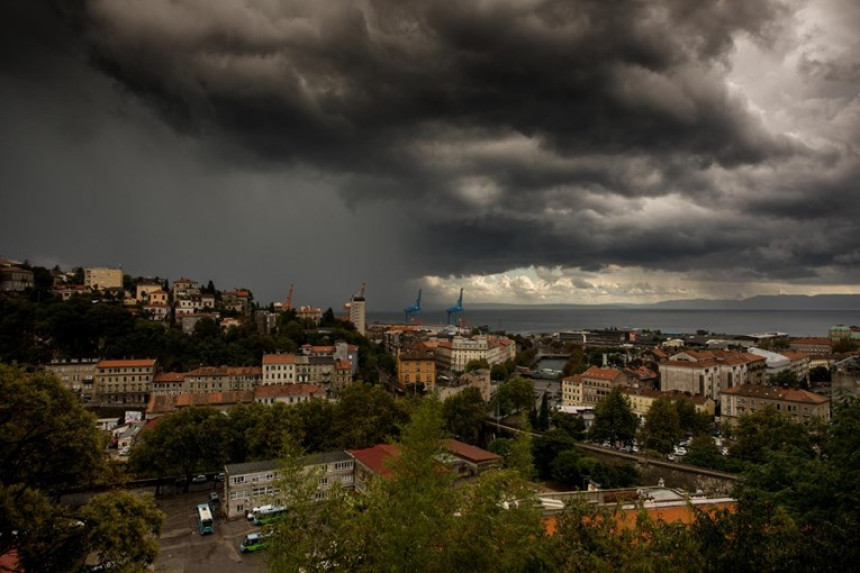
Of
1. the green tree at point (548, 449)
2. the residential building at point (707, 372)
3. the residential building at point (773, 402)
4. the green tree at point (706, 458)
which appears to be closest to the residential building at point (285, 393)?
Result: the green tree at point (548, 449)

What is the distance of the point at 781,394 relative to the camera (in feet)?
131

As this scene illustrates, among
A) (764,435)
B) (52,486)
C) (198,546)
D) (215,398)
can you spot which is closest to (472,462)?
(198,546)

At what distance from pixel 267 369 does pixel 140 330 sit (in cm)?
1445

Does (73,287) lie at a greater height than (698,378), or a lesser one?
greater

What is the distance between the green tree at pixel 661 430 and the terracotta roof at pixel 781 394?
10628mm

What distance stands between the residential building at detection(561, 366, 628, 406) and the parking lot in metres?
36.7

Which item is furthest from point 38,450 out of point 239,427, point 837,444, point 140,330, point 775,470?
point 140,330

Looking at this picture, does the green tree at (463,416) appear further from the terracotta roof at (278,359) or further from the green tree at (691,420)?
the terracotta roof at (278,359)

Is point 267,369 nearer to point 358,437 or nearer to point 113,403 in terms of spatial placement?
point 113,403

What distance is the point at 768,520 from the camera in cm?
877

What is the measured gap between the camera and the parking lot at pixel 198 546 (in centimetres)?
1927

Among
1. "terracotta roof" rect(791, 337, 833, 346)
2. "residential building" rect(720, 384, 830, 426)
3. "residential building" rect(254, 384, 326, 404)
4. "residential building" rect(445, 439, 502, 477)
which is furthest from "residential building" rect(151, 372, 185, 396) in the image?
"terracotta roof" rect(791, 337, 833, 346)

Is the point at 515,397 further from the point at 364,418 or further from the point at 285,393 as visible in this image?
the point at 285,393

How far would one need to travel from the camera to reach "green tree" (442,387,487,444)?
38.4m
